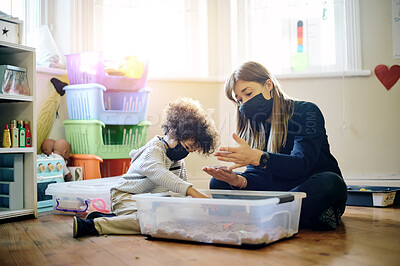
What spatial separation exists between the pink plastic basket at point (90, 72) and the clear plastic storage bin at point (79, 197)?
0.61m

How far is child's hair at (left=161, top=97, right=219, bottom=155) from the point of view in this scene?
1.60 metres

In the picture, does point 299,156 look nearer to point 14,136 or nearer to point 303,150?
point 303,150

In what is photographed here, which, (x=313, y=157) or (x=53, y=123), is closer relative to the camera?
(x=313, y=157)

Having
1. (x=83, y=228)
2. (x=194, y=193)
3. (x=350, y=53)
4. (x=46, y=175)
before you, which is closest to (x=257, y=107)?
(x=194, y=193)

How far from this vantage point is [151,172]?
4.85ft

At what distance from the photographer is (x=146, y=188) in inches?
62.5

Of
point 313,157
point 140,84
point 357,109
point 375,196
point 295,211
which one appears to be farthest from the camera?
point 357,109

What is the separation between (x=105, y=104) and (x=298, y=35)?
50.2 inches

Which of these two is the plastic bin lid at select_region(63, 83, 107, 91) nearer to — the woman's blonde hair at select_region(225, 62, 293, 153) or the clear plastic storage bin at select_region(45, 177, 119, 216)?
the clear plastic storage bin at select_region(45, 177, 119, 216)

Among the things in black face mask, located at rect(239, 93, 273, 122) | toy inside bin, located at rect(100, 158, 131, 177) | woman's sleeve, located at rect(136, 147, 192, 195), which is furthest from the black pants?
toy inside bin, located at rect(100, 158, 131, 177)

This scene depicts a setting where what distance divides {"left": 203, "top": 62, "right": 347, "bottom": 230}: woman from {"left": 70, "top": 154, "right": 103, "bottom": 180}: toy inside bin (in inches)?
32.1

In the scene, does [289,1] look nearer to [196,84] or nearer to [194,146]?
[196,84]

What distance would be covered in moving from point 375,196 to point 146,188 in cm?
113

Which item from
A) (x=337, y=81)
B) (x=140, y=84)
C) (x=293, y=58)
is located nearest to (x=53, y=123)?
(x=140, y=84)
